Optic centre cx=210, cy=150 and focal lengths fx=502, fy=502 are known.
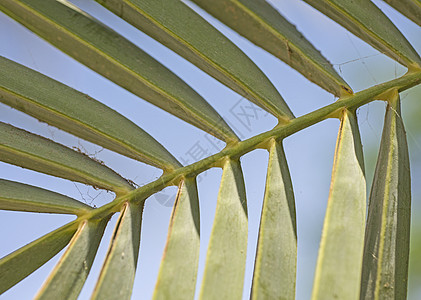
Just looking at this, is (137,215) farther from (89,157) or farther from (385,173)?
(385,173)

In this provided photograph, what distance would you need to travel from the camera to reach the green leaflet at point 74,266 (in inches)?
19.9

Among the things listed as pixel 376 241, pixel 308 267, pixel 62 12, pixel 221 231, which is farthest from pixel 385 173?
pixel 308 267

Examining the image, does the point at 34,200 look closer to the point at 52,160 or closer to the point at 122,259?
the point at 52,160

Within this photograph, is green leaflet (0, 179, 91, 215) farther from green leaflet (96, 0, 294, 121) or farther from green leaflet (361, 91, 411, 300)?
green leaflet (361, 91, 411, 300)

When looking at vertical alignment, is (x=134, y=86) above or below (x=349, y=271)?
above

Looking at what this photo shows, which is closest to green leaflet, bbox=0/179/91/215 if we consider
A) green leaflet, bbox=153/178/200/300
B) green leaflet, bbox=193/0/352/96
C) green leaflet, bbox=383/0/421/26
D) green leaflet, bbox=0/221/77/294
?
green leaflet, bbox=0/221/77/294

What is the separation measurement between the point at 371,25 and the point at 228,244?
1.10 feet

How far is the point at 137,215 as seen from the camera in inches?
23.1

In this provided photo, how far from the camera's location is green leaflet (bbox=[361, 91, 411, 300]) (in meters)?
0.52

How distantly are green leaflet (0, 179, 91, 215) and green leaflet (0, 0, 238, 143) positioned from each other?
0.55 feet

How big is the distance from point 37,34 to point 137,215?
0.92 feet

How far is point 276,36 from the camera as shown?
2.06 ft

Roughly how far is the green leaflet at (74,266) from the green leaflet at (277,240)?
195 mm

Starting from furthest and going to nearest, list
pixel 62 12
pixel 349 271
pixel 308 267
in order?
pixel 308 267 → pixel 62 12 → pixel 349 271
